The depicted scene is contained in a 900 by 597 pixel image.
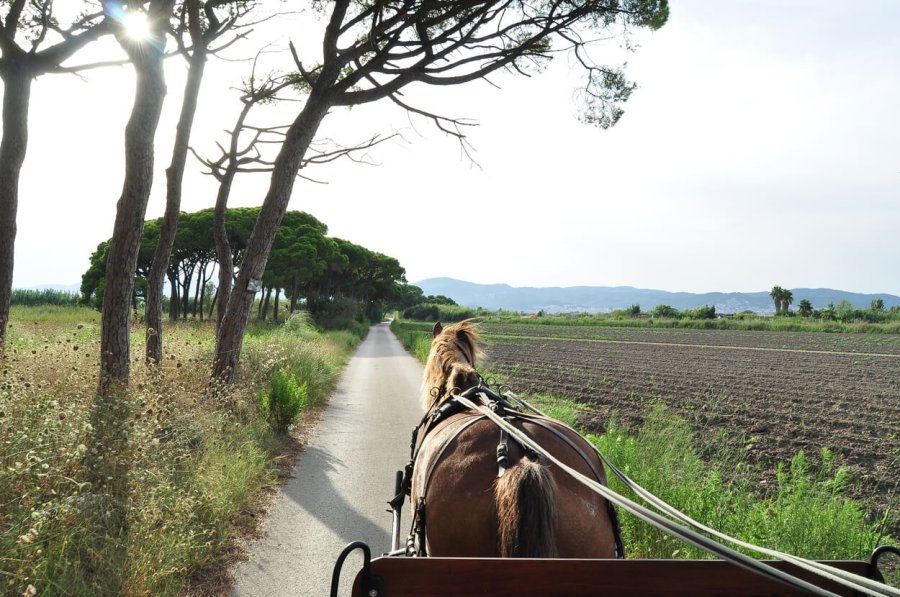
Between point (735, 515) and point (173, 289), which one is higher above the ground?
point (173, 289)

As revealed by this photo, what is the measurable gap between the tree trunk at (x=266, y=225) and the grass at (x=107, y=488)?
6.35 feet

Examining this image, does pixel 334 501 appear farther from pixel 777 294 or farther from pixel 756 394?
pixel 777 294

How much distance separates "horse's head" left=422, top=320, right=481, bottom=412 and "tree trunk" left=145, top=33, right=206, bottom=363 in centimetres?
569

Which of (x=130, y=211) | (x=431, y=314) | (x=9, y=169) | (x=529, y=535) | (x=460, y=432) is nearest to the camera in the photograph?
(x=529, y=535)

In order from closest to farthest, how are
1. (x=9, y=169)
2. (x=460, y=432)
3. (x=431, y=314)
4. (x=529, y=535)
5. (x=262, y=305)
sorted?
(x=529, y=535) < (x=460, y=432) < (x=9, y=169) < (x=262, y=305) < (x=431, y=314)

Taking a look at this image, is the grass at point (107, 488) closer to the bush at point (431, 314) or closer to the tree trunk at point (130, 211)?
the tree trunk at point (130, 211)

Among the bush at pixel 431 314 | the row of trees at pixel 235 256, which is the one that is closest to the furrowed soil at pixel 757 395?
the row of trees at pixel 235 256

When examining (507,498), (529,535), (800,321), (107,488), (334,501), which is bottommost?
(334,501)

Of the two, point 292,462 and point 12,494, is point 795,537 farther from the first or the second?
point 292,462

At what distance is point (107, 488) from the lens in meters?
3.76

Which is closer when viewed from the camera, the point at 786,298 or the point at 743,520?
the point at 743,520

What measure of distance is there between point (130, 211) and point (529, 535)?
5760 mm

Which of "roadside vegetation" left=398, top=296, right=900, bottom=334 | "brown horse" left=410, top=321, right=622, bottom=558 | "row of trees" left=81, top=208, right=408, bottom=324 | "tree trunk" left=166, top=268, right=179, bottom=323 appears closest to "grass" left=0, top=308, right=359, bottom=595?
"brown horse" left=410, top=321, right=622, bottom=558

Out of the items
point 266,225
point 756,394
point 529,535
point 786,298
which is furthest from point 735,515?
point 786,298
